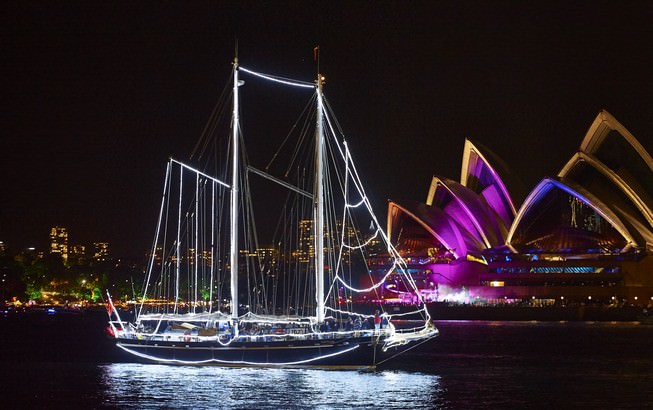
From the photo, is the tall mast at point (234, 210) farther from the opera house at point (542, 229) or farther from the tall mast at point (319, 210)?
the opera house at point (542, 229)

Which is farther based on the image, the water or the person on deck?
the person on deck

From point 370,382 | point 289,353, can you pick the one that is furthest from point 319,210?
point 370,382

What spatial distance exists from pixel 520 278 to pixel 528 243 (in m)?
4.55

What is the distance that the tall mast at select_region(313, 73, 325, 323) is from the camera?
3769cm

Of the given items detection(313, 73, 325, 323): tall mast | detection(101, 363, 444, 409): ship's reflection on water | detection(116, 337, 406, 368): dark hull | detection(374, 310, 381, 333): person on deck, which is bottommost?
detection(101, 363, 444, 409): ship's reflection on water

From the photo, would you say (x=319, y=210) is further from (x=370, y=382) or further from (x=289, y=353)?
(x=370, y=382)

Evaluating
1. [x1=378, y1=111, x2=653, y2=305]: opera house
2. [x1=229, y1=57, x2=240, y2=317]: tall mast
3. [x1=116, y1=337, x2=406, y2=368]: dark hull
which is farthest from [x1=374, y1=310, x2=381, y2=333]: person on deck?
[x1=378, y1=111, x2=653, y2=305]: opera house

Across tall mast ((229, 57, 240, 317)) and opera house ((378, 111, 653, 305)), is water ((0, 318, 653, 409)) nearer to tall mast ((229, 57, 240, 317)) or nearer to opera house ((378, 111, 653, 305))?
tall mast ((229, 57, 240, 317))

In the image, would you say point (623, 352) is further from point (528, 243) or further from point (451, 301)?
point (451, 301)

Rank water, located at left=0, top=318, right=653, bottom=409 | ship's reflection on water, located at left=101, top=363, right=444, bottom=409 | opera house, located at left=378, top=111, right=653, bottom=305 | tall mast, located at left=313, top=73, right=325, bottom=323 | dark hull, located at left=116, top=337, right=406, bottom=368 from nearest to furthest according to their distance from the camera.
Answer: ship's reflection on water, located at left=101, top=363, right=444, bottom=409 < water, located at left=0, top=318, right=653, bottom=409 < tall mast, located at left=313, top=73, right=325, bottom=323 < dark hull, located at left=116, top=337, right=406, bottom=368 < opera house, located at left=378, top=111, right=653, bottom=305

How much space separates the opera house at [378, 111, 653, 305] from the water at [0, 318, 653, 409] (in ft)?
105

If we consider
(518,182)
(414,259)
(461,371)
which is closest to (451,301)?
(414,259)

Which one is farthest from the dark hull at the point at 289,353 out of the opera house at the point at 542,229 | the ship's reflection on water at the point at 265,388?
the opera house at the point at 542,229

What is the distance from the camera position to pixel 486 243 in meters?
102
